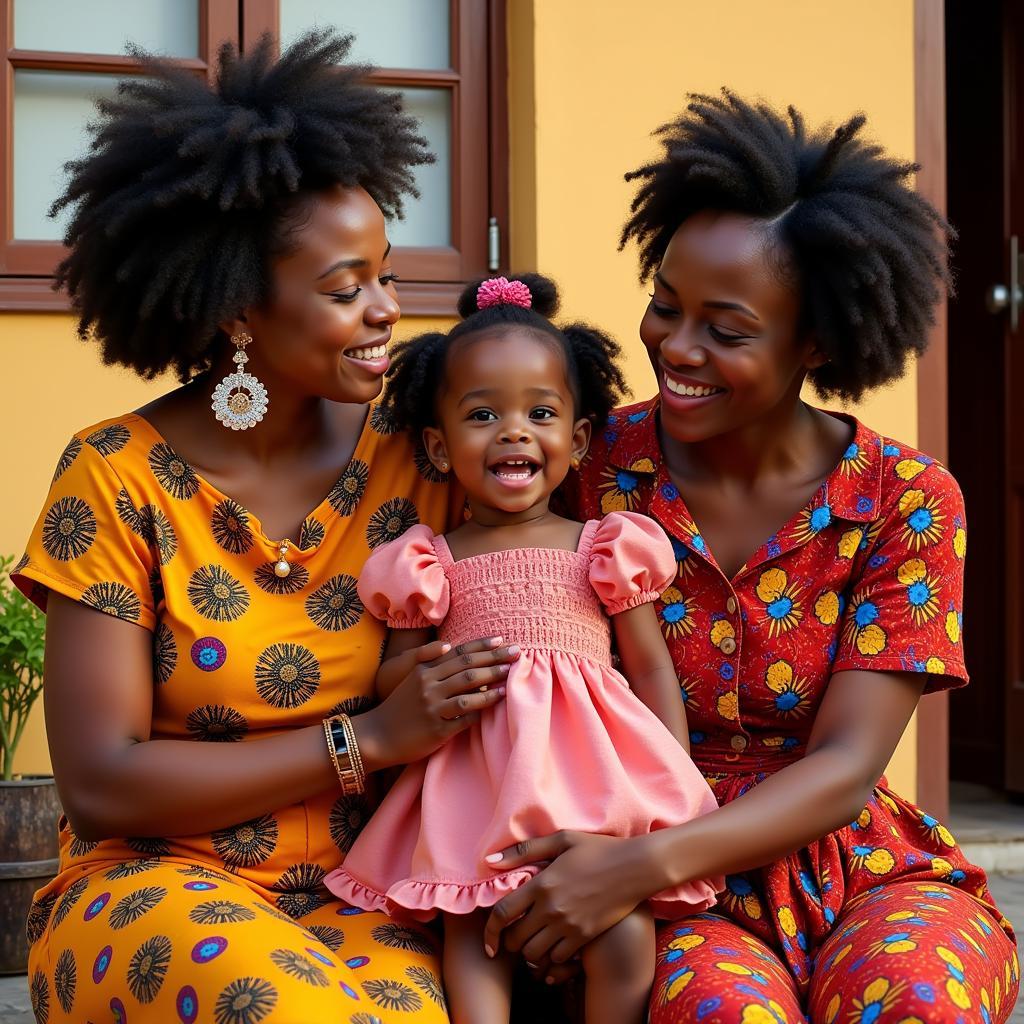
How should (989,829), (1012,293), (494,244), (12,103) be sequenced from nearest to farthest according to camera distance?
1. (12,103)
2. (494,244)
3. (989,829)
4. (1012,293)

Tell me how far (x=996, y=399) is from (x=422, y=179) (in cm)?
280

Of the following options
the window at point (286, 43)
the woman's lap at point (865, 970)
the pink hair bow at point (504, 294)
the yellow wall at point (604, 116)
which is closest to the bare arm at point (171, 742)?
the woman's lap at point (865, 970)

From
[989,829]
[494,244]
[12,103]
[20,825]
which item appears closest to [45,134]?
[12,103]

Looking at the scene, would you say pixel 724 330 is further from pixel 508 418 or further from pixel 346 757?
pixel 346 757

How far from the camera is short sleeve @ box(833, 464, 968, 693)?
262 cm

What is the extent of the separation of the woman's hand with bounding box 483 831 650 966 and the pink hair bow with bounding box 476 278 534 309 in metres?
1.00

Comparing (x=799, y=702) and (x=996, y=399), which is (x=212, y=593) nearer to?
(x=799, y=702)

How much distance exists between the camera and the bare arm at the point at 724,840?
2.33m

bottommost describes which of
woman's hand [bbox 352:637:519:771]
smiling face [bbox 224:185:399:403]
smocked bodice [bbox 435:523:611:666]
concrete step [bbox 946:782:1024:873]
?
concrete step [bbox 946:782:1024:873]

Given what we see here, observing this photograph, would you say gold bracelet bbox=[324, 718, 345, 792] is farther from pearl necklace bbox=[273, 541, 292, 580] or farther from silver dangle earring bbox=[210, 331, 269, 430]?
silver dangle earring bbox=[210, 331, 269, 430]

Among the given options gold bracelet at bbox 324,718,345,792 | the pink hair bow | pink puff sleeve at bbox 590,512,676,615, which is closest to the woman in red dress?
pink puff sleeve at bbox 590,512,676,615

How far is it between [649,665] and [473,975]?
593 mm

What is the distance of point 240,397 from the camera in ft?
8.98

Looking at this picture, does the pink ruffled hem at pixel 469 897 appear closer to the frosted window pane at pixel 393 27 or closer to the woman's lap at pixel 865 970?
the woman's lap at pixel 865 970
